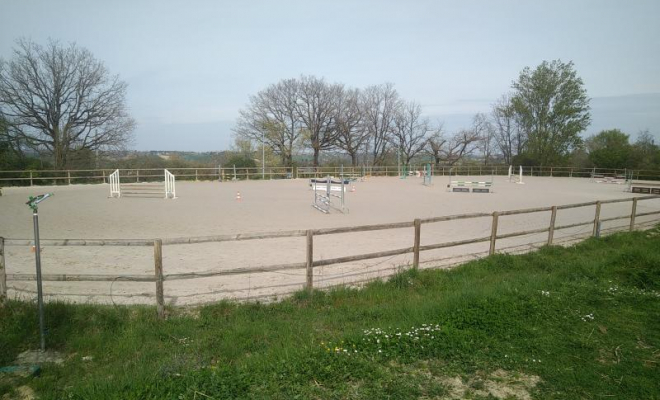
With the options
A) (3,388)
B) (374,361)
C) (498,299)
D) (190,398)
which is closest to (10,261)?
(3,388)

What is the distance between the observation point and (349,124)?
1854 inches

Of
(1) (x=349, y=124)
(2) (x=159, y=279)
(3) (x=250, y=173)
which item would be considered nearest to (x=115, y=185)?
(3) (x=250, y=173)

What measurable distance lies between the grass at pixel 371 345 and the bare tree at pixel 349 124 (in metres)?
42.2

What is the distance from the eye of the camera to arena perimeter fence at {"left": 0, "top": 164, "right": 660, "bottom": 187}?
81.3ft

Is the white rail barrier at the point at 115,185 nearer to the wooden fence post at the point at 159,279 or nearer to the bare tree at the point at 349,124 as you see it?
the wooden fence post at the point at 159,279

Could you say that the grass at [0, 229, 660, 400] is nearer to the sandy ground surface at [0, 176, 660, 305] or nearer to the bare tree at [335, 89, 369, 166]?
the sandy ground surface at [0, 176, 660, 305]

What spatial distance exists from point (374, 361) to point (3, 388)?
10.0 ft

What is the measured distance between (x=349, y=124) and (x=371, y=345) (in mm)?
44892

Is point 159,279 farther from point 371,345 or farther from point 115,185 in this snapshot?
point 115,185

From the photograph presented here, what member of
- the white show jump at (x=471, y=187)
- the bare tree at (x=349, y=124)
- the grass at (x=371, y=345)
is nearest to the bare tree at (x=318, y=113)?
the bare tree at (x=349, y=124)

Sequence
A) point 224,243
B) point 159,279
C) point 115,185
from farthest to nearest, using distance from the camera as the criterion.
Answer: point 115,185, point 224,243, point 159,279

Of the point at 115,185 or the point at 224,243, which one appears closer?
the point at 224,243

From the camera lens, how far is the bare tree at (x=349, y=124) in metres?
46.7

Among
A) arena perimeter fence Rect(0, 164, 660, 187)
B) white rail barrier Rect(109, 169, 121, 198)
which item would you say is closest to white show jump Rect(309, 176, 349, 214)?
arena perimeter fence Rect(0, 164, 660, 187)
